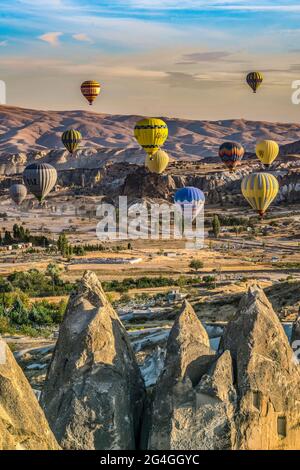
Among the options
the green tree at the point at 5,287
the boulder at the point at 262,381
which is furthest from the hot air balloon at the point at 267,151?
the boulder at the point at 262,381

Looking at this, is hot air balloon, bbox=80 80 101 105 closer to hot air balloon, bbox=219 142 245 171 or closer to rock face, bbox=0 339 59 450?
hot air balloon, bbox=219 142 245 171

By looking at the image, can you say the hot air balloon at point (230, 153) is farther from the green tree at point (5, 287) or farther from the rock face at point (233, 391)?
the rock face at point (233, 391)

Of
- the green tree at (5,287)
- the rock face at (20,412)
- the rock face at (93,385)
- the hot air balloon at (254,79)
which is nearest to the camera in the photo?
the rock face at (20,412)

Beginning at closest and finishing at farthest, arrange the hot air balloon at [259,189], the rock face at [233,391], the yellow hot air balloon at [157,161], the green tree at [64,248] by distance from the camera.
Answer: the rock face at [233,391] → the hot air balloon at [259,189] → the green tree at [64,248] → the yellow hot air balloon at [157,161]

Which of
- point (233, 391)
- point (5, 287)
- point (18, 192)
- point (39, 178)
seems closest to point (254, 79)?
point (18, 192)

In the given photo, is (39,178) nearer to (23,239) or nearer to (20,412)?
(23,239)

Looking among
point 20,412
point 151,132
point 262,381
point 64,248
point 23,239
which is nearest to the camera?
point 20,412

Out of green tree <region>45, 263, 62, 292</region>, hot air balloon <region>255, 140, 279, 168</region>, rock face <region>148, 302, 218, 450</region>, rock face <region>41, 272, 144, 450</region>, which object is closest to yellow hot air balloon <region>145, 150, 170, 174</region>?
hot air balloon <region>255, 140, 279, 168</region>
